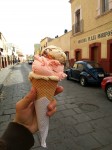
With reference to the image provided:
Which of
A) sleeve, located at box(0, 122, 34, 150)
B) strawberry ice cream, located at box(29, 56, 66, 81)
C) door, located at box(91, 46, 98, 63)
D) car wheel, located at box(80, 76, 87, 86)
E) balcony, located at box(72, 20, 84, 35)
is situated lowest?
car wheel, located at box(80, 76, 87, 86)

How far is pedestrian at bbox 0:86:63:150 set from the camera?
1407 millimetres

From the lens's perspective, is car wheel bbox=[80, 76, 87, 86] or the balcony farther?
the balcony

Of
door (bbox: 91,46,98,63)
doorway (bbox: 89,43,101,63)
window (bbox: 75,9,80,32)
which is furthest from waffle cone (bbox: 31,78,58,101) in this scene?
window (bbox: 75,9,80,32)

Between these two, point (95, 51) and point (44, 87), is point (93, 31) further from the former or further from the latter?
point (44, 87)

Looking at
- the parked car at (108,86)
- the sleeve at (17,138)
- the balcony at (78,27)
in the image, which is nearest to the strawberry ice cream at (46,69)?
the sleeve at (17,138)

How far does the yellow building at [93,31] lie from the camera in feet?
45.5

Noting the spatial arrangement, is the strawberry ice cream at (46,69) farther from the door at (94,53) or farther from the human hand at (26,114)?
the door at (94,53)

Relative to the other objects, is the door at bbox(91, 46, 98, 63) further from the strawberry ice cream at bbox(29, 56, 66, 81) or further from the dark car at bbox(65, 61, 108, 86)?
the strawberry ice cream at bbox(29, 56, 66, 81)

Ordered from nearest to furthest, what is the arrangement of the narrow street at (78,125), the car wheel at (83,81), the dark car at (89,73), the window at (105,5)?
the narrow street at (78,125) → the dark car at (89,73) → the car wheel at (83,81) → the window at (105,5)

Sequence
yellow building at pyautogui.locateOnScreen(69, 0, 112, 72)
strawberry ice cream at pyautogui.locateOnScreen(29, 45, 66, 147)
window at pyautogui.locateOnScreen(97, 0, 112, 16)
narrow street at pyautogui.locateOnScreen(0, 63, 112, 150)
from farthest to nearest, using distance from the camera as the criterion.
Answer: window at pyautogui.locateOnScreen(97, 0, 112, 16) → yellow building at pyautogui.locateOnScreen(69, 0, 112, 72) → narrow street at pyautogui.locateOnScreen(0, 63, 112, 150) → strawberry ice cream at pyautogui.locateOnScreen(29, 45, 66, 147)

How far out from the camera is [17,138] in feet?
4.77

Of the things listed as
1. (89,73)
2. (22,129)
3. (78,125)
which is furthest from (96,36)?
(22,129)

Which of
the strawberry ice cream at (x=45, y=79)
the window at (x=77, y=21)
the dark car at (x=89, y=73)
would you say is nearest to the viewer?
the strawberry ice cream at (x=45, y=79)

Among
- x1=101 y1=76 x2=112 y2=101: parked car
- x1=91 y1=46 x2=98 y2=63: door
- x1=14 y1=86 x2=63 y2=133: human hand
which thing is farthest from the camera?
x1=91 y1=46 x2=98 y2=63: door
